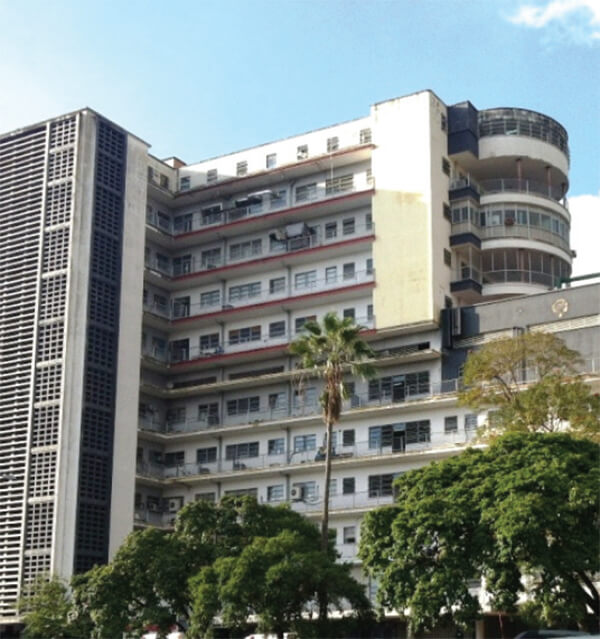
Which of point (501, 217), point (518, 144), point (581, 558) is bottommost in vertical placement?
point (581, 558)

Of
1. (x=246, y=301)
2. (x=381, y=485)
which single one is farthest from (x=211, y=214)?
(x=381, y=485)

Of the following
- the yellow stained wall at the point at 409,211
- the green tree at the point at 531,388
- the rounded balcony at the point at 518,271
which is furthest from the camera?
the rounded balcony at the point at 518,271

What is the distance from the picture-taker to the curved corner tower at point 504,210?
7431 cm

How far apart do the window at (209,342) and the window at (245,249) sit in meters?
5.83

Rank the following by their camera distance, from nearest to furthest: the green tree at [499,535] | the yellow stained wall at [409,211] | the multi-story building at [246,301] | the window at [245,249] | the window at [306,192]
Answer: the green tree at [499,535] → the multi-story building at [246,301] → the yellow stained wall at [409,211] → the window at [306,192] → the window at [245,249]

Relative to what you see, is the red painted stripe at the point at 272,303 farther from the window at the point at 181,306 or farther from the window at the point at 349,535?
the window at the point at 349,535

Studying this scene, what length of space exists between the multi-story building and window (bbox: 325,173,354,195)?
0.39 ft

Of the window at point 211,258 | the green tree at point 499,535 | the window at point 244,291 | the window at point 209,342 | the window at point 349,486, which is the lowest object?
the green tree at point 499,535

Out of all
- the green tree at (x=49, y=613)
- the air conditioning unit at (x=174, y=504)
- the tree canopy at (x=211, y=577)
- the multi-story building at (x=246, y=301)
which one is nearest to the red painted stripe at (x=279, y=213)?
the multi-story building at (x=246, y=301)

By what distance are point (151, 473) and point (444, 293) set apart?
77.2ft

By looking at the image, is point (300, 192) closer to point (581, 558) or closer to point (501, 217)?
point (501, 217)

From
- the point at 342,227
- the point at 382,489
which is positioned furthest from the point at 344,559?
the point at 342,227

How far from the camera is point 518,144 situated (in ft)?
249

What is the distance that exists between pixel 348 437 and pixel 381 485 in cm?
417
